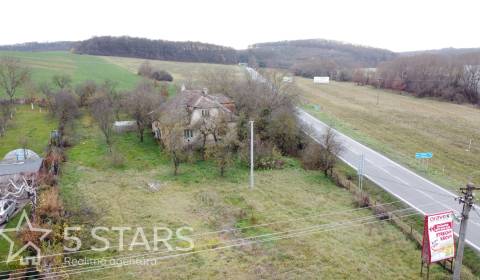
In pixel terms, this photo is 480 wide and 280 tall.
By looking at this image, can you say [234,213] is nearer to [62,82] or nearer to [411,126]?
[411,126]

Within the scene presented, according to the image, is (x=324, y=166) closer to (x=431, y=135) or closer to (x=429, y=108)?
(x=431, y=135)

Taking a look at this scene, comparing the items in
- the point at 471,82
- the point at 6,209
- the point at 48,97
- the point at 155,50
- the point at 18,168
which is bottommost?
the point at 6,209

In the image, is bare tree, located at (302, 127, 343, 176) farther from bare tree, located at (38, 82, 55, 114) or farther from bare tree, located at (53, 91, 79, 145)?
bare tree, located at (38, 82, 55, 114)

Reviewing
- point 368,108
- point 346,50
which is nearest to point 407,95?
point 368,108

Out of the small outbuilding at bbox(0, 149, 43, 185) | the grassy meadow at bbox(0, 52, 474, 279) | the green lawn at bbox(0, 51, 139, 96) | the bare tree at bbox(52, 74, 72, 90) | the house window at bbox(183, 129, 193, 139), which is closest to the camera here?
the grassy meadow at bbox(0, 52, 474, 279)

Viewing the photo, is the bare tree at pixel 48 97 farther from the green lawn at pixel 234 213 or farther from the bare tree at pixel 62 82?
the green lawn at pixel 234 213

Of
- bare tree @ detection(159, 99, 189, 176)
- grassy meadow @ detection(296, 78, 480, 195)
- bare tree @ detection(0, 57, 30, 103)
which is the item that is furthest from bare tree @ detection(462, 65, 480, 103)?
bare tree @ detection(0, 57, 30, 103)

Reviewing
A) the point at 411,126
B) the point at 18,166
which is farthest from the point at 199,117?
A: the point at 411,126
